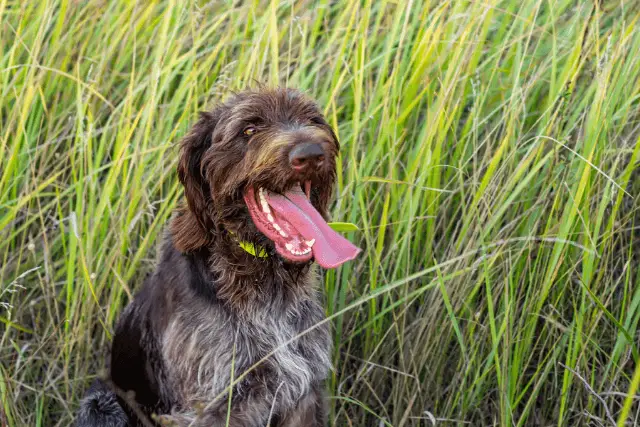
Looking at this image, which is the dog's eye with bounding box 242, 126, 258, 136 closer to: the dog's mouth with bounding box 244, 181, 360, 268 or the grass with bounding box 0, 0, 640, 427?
the dog's mouth with bounding box 244, 181, 360, 268

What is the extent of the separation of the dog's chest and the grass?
37 cm

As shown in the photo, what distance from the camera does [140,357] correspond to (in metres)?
3.46

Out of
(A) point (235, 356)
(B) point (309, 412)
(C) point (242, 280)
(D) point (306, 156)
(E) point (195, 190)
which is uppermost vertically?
(D) point (306, 156)

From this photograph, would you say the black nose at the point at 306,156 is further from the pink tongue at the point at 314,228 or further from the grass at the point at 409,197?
the grass at the point at 409,197

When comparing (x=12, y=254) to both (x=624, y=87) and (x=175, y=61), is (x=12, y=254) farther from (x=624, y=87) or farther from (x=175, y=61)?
(x=624, y=87)

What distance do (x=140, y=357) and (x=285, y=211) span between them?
91 centimetres

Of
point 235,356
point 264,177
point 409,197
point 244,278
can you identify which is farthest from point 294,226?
point 409,197

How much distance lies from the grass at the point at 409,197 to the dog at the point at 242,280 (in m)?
0.35

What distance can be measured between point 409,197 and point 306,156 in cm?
80

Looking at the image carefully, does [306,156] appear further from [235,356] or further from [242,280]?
[235,356]

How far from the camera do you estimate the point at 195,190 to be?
126 inches

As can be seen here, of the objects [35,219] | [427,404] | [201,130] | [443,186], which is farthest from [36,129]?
[427,404]

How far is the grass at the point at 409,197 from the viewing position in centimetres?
346

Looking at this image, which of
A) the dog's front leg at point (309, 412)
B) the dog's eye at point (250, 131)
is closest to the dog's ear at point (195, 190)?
the dog's eye at point (250, 131)
